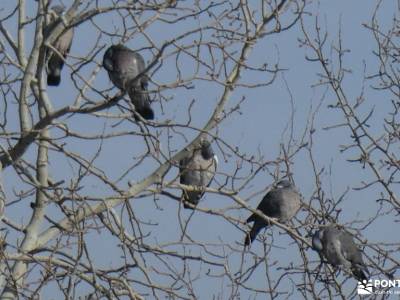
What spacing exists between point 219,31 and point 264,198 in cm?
299

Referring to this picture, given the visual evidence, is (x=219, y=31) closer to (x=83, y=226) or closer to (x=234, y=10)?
(x=234, y=10)

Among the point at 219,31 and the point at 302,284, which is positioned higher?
the point at 219,31

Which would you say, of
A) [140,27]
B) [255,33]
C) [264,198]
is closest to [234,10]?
[255,33]

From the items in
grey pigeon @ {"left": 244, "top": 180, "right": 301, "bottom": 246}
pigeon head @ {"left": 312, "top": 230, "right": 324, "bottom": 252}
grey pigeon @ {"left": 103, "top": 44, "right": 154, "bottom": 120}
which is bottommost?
pigeon head @ {"left": 312, "top": 230, "right": 324, "bottom": 252}

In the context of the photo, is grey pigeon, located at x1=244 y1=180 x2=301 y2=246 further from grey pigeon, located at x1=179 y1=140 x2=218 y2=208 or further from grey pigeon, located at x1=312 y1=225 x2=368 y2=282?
grey pigeon, located at x1=312 y1=225 x2=368 y2=282

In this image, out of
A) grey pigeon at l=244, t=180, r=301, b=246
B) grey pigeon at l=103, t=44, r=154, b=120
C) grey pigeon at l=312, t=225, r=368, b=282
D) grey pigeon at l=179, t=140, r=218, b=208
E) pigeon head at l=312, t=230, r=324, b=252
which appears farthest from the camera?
grey pigeon at l=244, t=180, r=301, b=246

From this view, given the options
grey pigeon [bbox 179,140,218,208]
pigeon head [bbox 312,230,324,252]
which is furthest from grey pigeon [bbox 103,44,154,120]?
pigeon head [bbox 312,230,324,252]

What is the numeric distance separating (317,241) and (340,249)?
1.39ft

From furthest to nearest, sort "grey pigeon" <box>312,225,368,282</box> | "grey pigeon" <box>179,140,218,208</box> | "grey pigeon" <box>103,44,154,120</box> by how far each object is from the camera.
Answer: "grey pigeon" <box>179,140,218,208</box> < "grey pigeon" <box>312,225,368,282</box> < "grey pigeon" <box>103,44,154,120</box>

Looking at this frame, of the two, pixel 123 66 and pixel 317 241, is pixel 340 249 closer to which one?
pixel 317 241

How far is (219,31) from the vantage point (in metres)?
8.60

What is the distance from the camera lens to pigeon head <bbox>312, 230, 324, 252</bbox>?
379 inches

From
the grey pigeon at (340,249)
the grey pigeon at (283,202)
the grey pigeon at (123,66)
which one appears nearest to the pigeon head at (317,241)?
the grey pigeon at (340,249)

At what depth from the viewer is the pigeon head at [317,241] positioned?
9.64 metres
